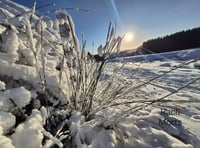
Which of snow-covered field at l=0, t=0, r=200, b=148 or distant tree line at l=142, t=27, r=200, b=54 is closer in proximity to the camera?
snow-covered field at l=0, t=0, r=200, b=148

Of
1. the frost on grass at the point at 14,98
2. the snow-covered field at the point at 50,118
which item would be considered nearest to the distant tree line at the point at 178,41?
the snow-covered field at the point at 50,118

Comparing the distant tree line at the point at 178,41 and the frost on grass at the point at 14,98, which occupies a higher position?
the distant tree line at the point at 178,41

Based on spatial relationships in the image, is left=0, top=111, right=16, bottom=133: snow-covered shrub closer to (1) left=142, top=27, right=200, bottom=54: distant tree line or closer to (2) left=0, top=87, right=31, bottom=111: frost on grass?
(2) left=0, top=87, right=31, bottom=111: frost on grass

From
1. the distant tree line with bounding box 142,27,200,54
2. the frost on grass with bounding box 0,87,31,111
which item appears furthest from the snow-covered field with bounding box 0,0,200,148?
the distant tree line with bounding box 142,27,200,54

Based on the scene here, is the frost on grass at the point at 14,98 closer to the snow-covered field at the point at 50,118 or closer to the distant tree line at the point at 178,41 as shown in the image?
the snow-covered field at the point at 50,118

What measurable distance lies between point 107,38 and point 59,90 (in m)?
0.33

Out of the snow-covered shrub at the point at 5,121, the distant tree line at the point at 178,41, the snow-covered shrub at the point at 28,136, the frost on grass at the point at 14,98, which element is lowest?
the snow-covered shrub at the point at 28,136

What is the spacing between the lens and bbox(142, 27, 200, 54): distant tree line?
21.2m

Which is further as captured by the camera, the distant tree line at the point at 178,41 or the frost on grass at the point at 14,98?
the distant tree line at the point at 178,41

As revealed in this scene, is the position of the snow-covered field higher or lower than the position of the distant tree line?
lower

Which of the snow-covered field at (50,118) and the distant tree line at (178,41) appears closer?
the snow-covered field at (50,118)

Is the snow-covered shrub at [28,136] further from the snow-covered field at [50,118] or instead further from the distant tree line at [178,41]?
the distant tree line at [178,41]

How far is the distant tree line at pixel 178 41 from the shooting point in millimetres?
21156

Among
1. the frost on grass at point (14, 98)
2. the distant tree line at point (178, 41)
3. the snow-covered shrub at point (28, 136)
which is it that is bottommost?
the snow-covered shrub at point (28, 136)
